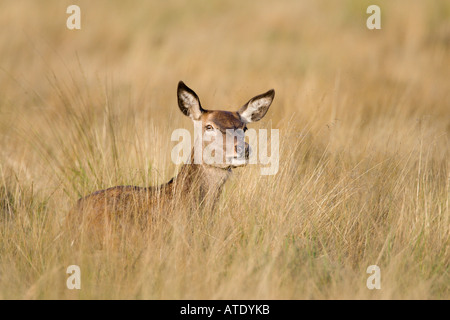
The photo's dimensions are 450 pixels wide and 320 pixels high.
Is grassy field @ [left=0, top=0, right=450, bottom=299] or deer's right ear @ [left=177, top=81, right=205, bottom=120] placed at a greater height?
deer's right ear @ [left=177, top=81, right=205, bottom=120]

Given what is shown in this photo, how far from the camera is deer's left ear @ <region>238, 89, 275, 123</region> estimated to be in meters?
6.36

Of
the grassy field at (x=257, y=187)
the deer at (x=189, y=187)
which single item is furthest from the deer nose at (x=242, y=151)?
the grassy field at (x=257, y=187)

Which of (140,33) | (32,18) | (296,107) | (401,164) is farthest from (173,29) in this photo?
(401,164)

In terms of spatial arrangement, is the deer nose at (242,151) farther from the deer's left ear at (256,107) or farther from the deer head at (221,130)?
the deer's left ear at (256,107)

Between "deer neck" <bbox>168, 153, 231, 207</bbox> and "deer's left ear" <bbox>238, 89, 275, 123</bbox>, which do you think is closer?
"deer neck" <bbox>168, 153, 231, 207</bbox>

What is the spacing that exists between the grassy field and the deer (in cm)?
19

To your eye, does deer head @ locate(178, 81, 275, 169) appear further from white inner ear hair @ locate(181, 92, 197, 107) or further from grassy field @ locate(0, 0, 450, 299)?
grassy field @ locate(0, 0, 450, 299)

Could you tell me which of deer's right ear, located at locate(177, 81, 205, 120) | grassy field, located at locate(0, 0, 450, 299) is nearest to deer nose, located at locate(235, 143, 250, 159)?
grassy field, located at locate(0, 0, 450, 299)

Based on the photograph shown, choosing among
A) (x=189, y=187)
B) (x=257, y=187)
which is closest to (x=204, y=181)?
(x=189, y=187)

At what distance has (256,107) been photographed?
6.45m

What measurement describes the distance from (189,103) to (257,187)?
1019mm

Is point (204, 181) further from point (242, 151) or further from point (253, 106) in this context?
point (253, 106)

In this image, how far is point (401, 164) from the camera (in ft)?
21.9
